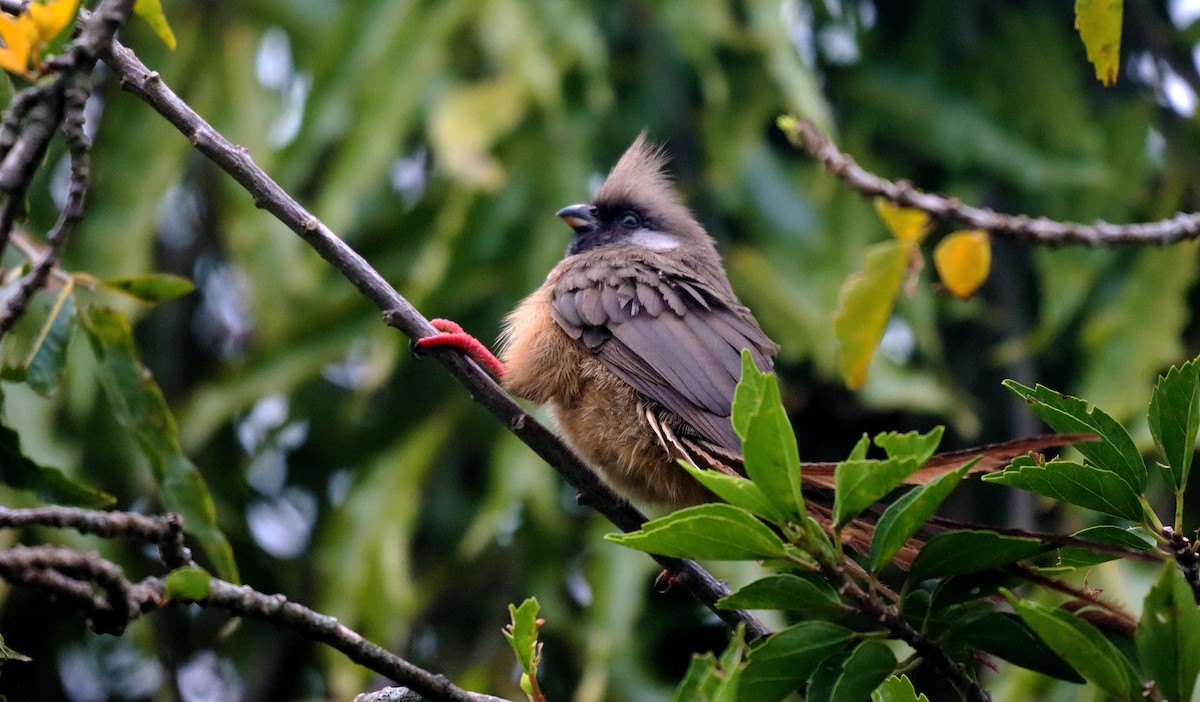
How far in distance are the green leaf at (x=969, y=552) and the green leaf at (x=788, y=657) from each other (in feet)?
0.56

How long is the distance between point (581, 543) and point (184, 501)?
2.89 metres

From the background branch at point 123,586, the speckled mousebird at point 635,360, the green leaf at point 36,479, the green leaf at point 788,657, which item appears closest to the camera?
the background branch at point 123,586

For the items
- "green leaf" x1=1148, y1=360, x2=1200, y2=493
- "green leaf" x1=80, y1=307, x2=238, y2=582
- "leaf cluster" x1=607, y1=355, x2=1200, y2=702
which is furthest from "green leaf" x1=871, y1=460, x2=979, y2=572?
"green leaf" x1=80, y1=307, x2=238, y2=582

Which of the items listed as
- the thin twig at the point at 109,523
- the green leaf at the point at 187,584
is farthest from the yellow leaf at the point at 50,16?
the green leaf at the point at 187,584

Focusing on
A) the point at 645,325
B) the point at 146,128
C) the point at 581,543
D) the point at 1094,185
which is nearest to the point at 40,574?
the point at 645,325

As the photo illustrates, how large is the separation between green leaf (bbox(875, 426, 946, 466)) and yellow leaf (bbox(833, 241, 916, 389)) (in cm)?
91

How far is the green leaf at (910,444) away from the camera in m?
1.70

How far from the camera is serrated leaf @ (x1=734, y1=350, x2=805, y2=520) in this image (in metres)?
1.77

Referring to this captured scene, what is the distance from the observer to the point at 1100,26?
2182mm

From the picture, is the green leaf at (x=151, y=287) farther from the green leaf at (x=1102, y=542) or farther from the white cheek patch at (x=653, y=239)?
the white cheek patch at (x=653, y=239)

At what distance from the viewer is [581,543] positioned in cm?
500

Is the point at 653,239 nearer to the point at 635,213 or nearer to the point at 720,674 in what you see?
the point at 635,213

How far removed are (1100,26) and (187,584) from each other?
1.86 metres

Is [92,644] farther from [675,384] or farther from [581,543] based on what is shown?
[675,384]
